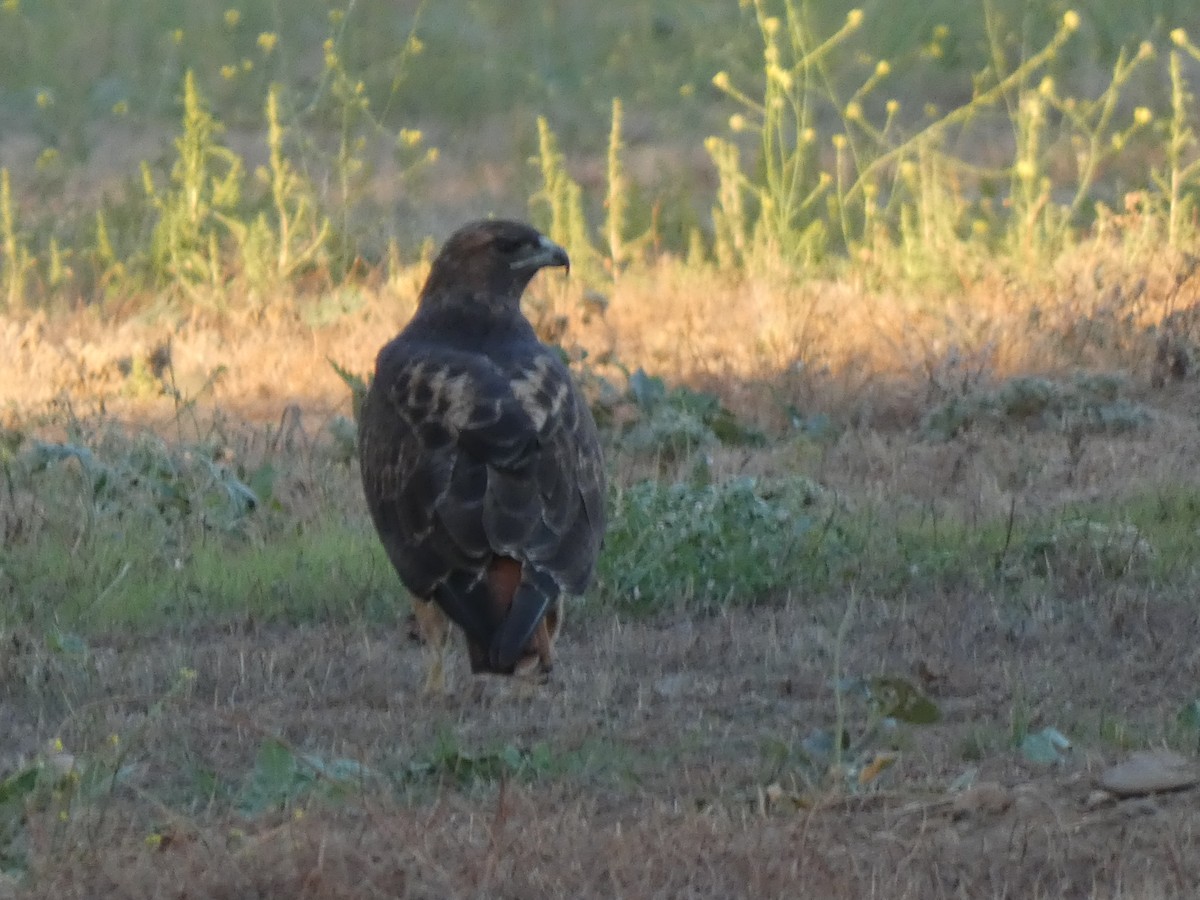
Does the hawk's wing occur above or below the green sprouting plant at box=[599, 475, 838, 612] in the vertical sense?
above

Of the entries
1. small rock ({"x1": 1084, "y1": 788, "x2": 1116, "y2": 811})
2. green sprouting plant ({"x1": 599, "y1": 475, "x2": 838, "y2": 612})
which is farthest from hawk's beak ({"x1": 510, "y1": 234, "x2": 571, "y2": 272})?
small rock ({"x1": 1084, "y1": 788, "x2": 1116, "y2": 811})

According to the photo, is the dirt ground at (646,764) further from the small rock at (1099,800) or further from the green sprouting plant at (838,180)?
the green sprouting plant at (838,180)

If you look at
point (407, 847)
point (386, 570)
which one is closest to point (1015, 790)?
point (407, 847)

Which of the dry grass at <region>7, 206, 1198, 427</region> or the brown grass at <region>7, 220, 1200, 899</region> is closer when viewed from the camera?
the brown grass at <region>7, 220, 1200, 899</region>

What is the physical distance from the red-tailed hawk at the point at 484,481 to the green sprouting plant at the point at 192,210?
13.9 ft

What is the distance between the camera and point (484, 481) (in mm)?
5371

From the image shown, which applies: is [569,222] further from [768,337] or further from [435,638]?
[435,638]

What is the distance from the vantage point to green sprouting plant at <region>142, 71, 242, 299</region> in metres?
10.1

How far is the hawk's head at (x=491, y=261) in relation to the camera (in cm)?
629

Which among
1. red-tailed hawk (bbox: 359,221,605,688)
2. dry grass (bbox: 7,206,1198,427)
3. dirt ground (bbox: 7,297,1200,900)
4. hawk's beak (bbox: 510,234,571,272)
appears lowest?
dirt ground (bbox: 7,297,1200,900)

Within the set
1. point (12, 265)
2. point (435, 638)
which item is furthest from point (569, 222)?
point (435, 638)

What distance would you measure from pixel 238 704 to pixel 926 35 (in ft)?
36.1

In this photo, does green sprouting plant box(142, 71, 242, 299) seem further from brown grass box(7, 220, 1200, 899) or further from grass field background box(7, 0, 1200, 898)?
brown grass box(7, 220, 1200, 899)

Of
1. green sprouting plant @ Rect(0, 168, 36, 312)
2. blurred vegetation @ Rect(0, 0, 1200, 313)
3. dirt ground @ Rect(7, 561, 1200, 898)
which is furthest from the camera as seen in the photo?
blurred vegetation @ Rect(0, 0, 1200, 313)
